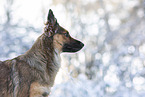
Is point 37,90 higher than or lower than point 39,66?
lower

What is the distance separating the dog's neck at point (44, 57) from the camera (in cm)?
281

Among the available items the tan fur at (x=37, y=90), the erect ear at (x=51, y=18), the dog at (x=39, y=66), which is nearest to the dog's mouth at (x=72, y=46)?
the dog at (x=39, y=66)

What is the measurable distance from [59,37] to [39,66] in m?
0.63

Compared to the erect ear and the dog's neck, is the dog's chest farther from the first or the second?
the erect ear

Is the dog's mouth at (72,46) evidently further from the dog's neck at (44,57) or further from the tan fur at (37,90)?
A: the tan fur at (37,90)

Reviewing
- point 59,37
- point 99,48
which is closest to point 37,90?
point 59,37

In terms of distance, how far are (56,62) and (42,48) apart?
1.19ft

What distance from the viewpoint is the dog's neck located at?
9.23ft

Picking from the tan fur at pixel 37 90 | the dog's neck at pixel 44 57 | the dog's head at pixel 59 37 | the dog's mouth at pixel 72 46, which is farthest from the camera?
the dog's mouth at pixel 72 46

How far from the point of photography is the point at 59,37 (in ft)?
10.2

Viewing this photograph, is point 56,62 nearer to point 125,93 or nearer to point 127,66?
point 125,93

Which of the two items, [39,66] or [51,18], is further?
[51,18]

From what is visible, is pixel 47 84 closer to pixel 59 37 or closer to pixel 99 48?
pixel 59 37

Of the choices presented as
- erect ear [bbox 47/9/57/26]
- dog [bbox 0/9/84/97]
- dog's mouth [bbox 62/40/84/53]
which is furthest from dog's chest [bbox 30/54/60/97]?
erect ear [bbox 47/9/57/26]
